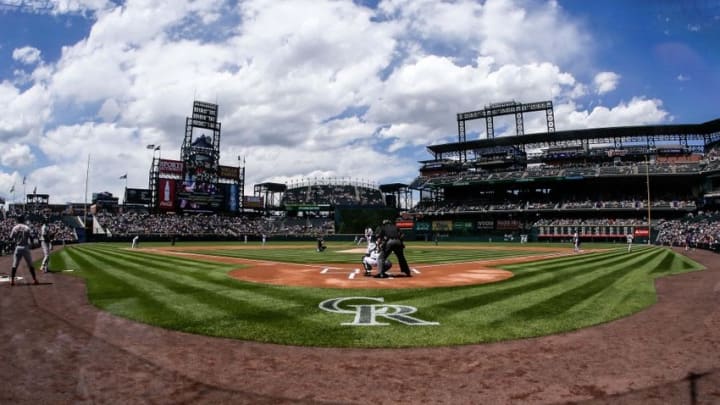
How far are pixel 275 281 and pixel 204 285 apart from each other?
1.91 meters

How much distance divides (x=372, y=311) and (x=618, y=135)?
68.6 meters

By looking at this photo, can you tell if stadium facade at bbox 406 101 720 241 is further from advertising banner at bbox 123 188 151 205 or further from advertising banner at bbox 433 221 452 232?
advertising banner at bbox 123 188 151 205

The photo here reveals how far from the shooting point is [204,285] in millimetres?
10930

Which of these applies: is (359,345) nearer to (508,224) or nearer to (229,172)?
(508,224)

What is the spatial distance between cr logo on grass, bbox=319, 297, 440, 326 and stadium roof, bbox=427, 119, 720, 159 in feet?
215

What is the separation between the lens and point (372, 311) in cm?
748

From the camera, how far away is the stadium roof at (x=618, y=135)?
59.5 metres

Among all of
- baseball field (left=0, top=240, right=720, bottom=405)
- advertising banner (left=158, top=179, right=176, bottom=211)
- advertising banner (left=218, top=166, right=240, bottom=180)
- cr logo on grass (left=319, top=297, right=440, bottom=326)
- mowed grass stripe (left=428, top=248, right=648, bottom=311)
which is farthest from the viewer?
advertising banner (left=218, top=166, right=240, bottom=180)

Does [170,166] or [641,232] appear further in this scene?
[170,166]

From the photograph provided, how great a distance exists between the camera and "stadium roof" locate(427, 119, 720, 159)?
59.5m

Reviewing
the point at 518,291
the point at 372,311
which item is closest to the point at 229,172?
the point at 518,291

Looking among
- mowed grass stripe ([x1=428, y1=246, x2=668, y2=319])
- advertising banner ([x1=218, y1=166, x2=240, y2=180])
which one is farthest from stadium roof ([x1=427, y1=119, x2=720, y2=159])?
mowed grass stripe ([x1=428, y1=246, x2=668, y2=319])

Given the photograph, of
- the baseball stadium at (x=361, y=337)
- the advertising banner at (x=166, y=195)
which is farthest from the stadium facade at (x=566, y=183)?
the baseball stadium at (x=361, y=337)

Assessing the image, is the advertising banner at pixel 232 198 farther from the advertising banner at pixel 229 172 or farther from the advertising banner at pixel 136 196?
the advertising banner at pixel 136 196
